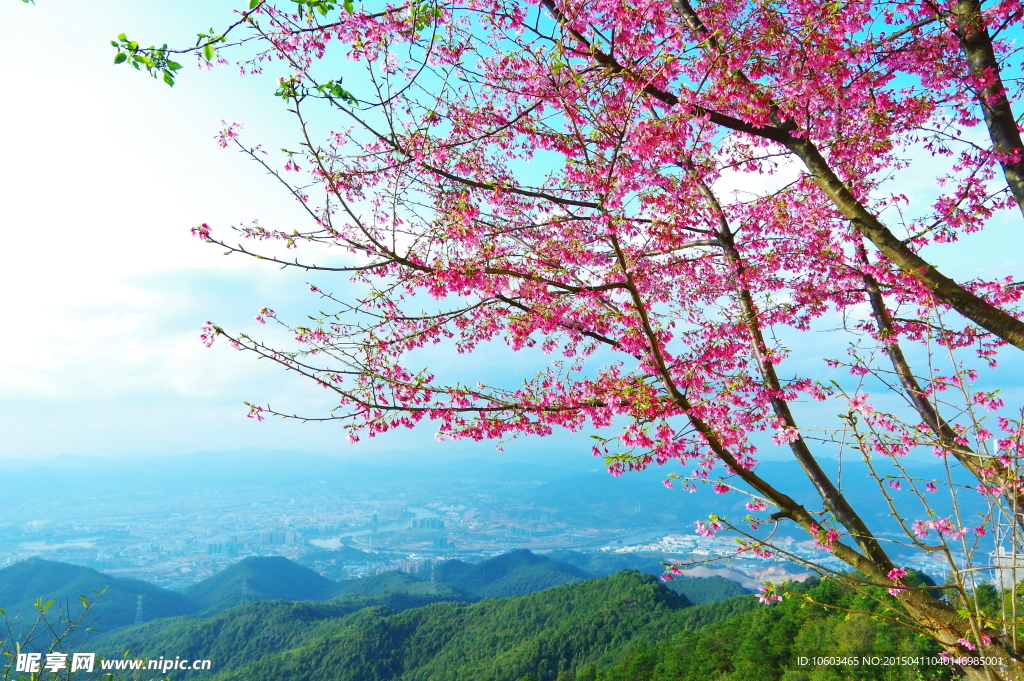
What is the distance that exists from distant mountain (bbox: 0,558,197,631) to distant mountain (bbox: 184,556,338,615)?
4.29 m

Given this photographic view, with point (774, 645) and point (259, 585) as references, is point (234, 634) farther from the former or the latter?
point (774, 645)

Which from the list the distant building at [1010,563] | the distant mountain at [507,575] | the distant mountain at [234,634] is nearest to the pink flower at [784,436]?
the distant building at [1010,563]

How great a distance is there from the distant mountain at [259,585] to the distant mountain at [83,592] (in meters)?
4.29

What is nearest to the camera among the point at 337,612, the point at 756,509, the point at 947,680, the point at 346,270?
the point at 346,270

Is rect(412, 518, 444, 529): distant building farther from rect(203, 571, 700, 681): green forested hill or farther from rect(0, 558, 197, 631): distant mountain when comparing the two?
rect(203, 571, 700, 681): green forested hill

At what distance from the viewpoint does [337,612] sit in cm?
6600

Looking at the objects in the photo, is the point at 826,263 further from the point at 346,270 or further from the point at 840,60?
the point at 346,270

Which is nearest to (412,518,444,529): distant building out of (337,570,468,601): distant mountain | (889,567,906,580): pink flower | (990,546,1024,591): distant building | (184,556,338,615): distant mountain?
(184,556,338,615): distant mountain

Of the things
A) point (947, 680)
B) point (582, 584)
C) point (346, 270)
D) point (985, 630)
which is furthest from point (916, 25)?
point (582, 584)

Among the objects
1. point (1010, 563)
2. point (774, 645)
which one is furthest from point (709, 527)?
point (774, 645)

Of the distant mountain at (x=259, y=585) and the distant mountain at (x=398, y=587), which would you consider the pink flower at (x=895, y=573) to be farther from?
the distant mountain at (x=259, y=585)

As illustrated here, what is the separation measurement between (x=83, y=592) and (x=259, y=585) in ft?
82.0

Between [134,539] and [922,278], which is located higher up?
[922,278]

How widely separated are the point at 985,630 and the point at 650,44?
4.43 m
